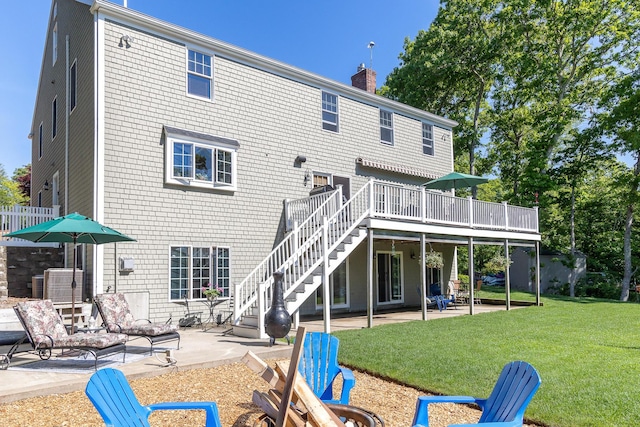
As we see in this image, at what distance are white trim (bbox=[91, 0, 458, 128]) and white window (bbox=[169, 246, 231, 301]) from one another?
5.48 m

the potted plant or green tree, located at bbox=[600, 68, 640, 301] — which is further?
green tree, located at bbox=[600, 68, 640, 301]

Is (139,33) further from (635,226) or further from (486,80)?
(635,226)

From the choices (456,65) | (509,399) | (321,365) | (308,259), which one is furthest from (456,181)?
(509,399)

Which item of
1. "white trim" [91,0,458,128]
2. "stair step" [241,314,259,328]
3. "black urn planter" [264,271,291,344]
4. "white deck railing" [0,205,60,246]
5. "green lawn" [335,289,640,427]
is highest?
"white trim" [91,0,458,128]

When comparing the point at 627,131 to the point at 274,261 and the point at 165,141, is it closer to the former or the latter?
the point at 274,261

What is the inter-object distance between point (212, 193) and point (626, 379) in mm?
9506

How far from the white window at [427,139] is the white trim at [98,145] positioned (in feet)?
39.1

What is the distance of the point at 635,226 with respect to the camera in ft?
A: 90.5

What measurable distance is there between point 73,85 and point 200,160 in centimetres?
433

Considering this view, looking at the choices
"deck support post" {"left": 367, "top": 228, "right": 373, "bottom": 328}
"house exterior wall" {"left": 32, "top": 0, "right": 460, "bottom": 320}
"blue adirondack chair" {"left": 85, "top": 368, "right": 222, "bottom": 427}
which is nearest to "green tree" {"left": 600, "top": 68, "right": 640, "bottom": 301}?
"house exterior wall" {"left": 32, "top": 0, "right": 460, "bottom": 320}

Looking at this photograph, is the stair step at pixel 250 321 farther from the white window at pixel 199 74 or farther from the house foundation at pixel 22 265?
the white window at pixel 199 74

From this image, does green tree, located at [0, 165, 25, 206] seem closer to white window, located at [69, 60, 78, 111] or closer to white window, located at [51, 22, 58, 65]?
white window, located at [51, 22, 58, 65]

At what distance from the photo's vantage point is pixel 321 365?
434cm

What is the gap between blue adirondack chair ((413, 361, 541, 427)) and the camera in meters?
2.85
